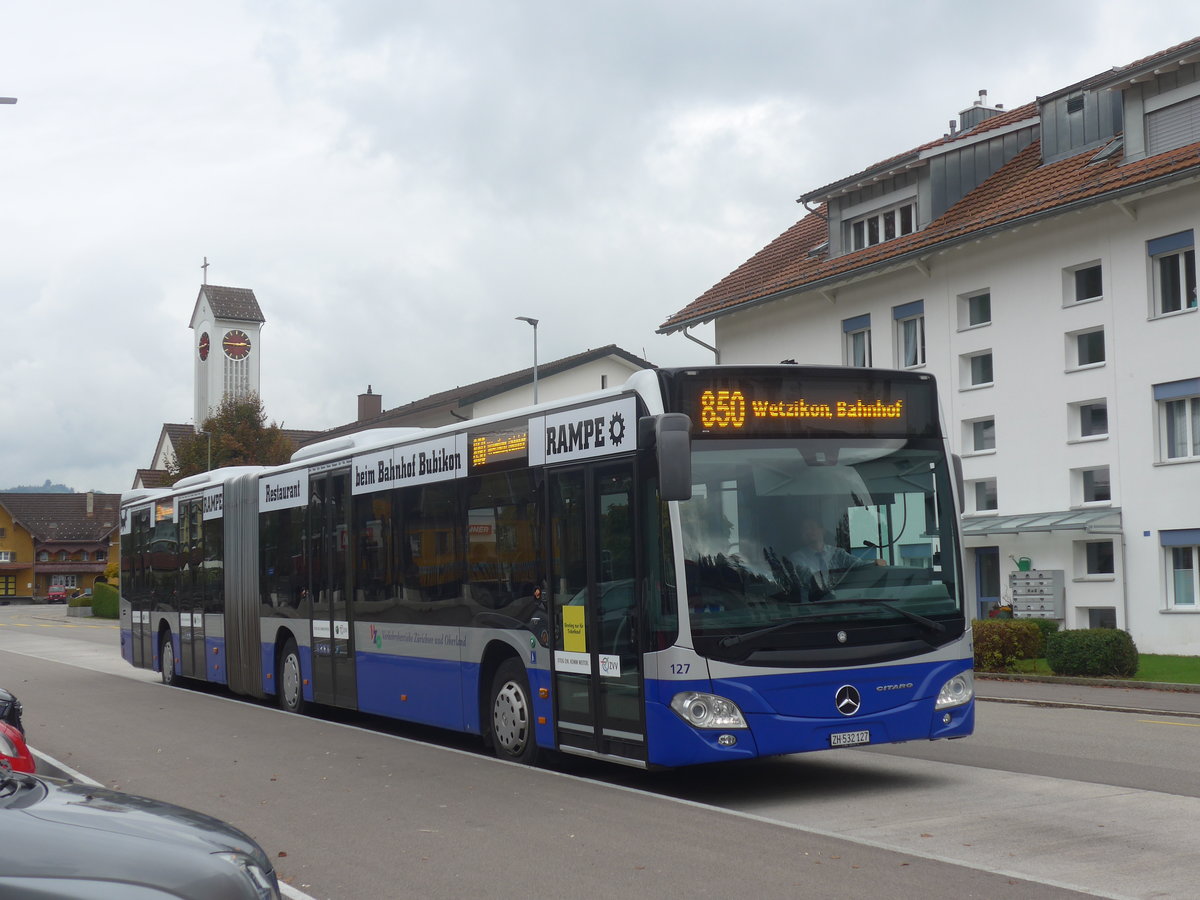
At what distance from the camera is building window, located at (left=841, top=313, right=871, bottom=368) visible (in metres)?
37.0

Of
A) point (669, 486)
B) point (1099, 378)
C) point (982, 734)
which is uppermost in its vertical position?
point (1099, 378)

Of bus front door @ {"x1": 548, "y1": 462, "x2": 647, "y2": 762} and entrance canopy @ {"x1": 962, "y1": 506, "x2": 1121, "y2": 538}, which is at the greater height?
entrance canopy @ {"x1": 962, "y1": 506, "x2": 1121, "y2": 538}

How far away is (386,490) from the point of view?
14.5m

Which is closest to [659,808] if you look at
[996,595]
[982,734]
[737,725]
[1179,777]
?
[737,725]

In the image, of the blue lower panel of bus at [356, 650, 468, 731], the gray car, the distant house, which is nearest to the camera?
the gray car

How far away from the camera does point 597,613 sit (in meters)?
10.5

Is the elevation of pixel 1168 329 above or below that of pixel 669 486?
above

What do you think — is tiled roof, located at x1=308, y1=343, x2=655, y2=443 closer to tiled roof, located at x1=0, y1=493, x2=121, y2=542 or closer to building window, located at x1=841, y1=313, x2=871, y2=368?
building window, located at x1=841, y1=313, x2=871, y2=368

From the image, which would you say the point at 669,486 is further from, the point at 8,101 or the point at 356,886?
the point at 8,101

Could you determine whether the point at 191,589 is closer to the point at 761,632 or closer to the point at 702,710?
the point at 702,710

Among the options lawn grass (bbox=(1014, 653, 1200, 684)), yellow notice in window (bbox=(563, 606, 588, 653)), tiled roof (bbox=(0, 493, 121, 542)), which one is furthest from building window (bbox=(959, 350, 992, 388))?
tiled roof (bbox=(0, 493, 121, 542))

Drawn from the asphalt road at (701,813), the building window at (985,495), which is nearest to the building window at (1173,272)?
the building window at (985,495)

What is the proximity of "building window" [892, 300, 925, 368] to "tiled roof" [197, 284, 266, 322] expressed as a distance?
3536 inches

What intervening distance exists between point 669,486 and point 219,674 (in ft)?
41.0
